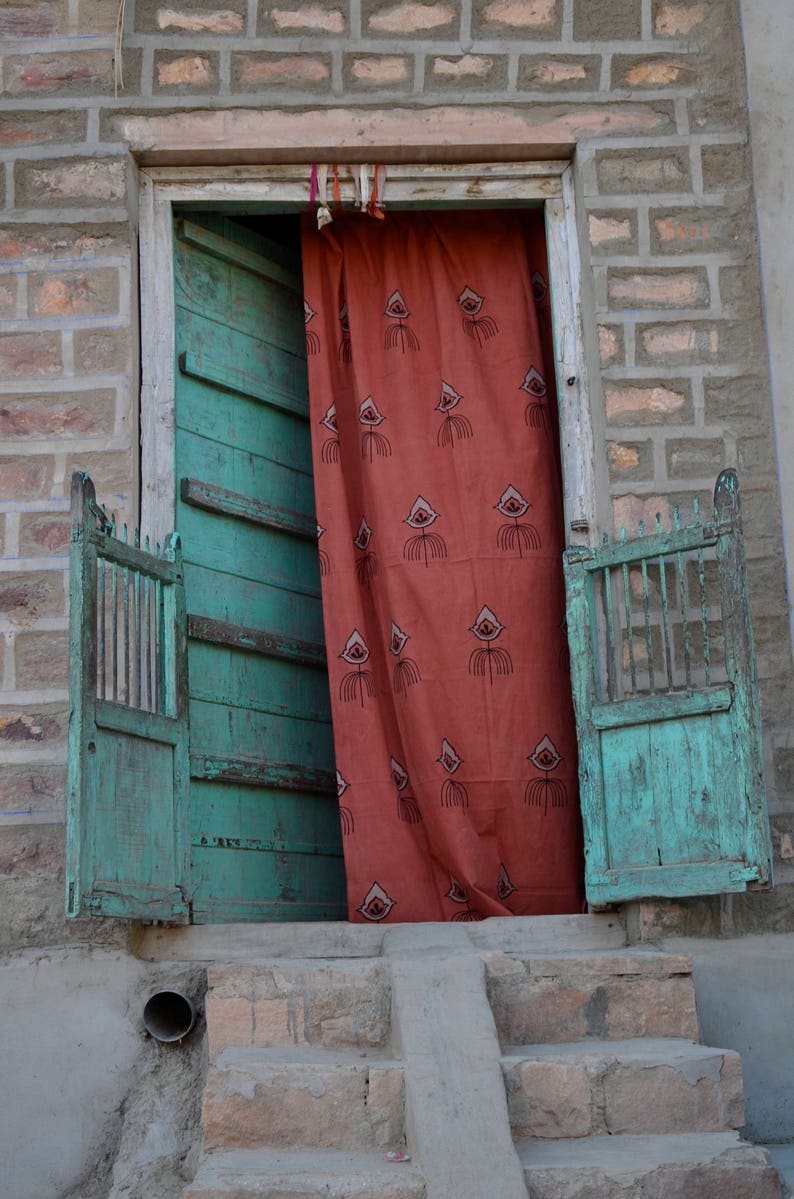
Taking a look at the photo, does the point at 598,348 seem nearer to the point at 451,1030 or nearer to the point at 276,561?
the point at 276,561

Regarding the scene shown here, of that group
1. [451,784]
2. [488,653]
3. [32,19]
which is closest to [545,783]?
[451,784]

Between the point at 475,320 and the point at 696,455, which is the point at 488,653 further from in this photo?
the point at 475,320

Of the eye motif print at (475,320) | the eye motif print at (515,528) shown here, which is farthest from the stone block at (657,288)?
the eye motif print at (515,528)

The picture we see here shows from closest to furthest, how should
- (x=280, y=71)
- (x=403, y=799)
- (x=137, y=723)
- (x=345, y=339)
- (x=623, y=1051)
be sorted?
1. (x=623, y=1051)
2. (x=137, y=723)
3. (x=280, y=71)
4. (x=403, y=799)
5. (x=345, y=339)

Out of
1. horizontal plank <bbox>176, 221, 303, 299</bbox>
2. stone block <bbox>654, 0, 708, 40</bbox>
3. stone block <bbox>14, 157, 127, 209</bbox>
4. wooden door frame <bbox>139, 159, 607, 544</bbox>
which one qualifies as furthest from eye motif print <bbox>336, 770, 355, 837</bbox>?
stone block <bbox>654, 0, 708, 40</bbox>

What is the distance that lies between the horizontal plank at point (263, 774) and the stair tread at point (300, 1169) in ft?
5.27

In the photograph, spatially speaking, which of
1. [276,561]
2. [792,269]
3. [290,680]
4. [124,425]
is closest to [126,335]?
[124,425]

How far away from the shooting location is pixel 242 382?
5.17 m

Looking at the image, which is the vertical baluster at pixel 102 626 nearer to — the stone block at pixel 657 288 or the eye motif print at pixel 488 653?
the eye motif print at pixel 488 653

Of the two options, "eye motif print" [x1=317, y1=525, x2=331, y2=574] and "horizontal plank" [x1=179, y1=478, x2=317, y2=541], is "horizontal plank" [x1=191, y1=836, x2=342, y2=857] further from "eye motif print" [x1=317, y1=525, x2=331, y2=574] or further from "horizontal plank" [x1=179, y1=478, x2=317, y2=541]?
"horizontal plank" [x1=179, y1=478, x2=317, y2=541]

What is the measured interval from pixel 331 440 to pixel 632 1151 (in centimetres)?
270

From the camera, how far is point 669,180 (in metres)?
4.73

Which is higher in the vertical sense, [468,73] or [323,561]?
[468,73]

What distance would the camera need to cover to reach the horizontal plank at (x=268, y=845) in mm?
4680
